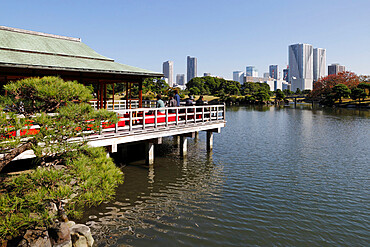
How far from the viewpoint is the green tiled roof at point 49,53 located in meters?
12.8

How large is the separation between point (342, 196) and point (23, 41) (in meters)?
18.5

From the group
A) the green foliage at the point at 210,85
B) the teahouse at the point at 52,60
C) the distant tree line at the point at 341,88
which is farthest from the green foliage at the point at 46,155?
the green foliage at the point at 210,85

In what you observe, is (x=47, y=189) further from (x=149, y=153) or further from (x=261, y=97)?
(x=261, y=97)

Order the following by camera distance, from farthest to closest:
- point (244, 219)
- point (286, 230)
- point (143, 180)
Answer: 1. point (143, 180)
2. point (244, 219)
3. point (286, 230)

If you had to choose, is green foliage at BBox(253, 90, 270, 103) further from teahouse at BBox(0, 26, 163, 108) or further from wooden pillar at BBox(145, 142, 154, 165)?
wooden pillar at BBox(145, 142, 154, 165)

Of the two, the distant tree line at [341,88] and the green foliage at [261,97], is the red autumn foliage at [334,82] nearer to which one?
the distant tree line at [341,88]

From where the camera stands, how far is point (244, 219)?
394 inches

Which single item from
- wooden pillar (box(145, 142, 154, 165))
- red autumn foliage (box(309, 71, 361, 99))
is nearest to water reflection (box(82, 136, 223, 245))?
wooden pillar (box(145, 142, 154, 165))

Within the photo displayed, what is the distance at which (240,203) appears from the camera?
11383 mm

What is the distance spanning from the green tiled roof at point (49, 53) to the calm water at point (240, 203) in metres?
5.96

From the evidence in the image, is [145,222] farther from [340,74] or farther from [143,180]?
[340,74]

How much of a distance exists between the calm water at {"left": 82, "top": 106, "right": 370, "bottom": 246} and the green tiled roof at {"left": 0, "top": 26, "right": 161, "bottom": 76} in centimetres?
596

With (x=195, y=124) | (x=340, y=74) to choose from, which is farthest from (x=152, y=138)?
(x=340, y=74)

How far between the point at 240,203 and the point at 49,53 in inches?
492
